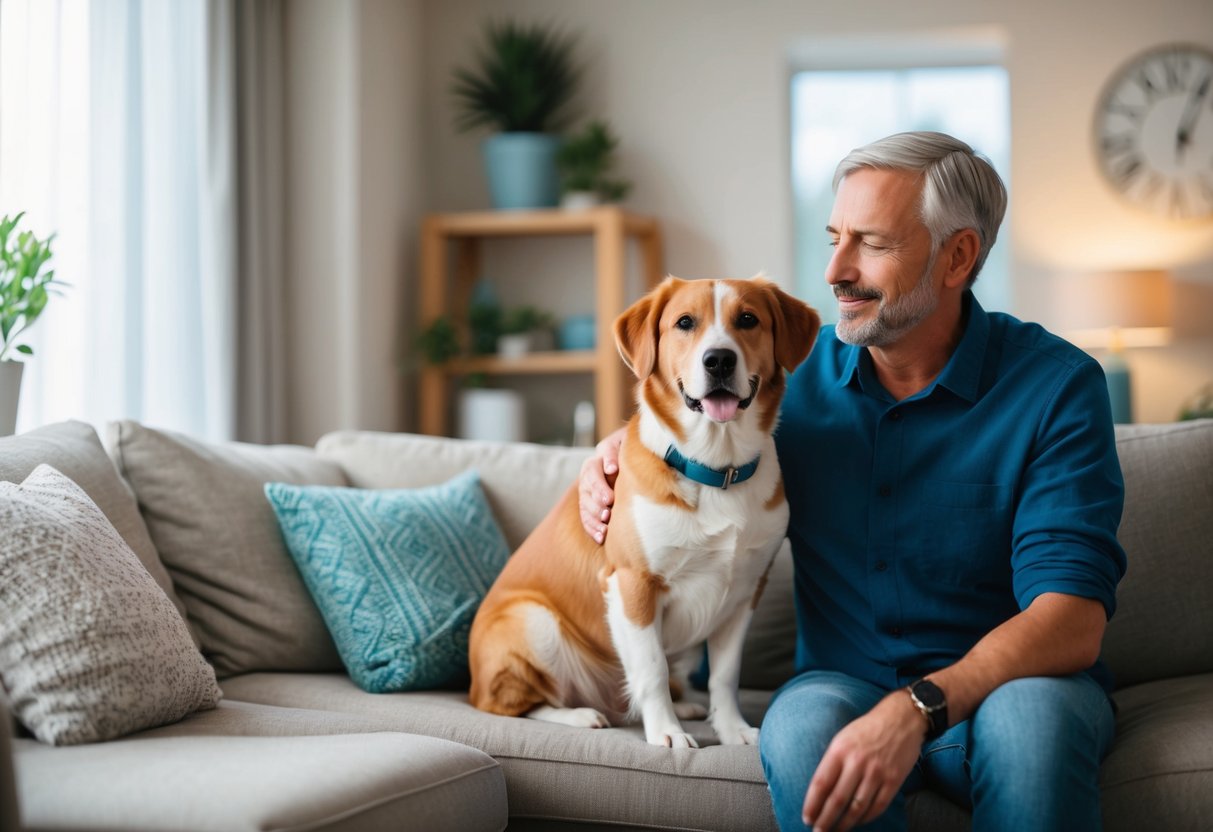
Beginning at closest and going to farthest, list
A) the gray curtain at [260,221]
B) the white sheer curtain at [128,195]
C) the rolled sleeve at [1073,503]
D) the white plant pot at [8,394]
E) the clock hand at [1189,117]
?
the rolled sleeve at [1073,503]
the white plant pot at [8,394]
the white sheer curtain at [128,195]
the gray curtain at [260,221]
the clock hand at [1189,117]

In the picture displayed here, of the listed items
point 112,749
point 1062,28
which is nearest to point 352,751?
point 112,749

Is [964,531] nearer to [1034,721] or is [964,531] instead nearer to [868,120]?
Answer: [1034,721]

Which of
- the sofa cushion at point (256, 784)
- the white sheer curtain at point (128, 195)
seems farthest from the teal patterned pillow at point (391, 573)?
the white sheer curtain at point (128, 195)

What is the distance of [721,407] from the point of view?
1725mm

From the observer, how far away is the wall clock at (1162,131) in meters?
4.47

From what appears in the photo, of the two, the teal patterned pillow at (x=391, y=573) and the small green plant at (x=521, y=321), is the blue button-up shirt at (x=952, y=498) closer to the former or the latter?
the teal patterned pillow at (x=391, y=573)

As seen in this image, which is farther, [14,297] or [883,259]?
[14,297]

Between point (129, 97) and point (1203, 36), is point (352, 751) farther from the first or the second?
point (1203, 36)

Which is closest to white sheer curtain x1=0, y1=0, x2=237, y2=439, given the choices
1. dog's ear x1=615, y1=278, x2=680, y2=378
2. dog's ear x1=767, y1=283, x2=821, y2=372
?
dog's ear x1=615, y1=278, x2=680, y2=378

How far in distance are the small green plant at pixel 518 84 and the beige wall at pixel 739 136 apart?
208 millimetres

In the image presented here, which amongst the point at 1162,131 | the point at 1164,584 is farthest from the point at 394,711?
the point at 1162,131

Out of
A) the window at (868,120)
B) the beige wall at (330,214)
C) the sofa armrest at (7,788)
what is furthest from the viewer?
the window at (868,120)

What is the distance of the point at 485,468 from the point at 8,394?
3.05 feet

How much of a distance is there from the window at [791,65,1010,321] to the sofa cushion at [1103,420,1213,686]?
285 cm
